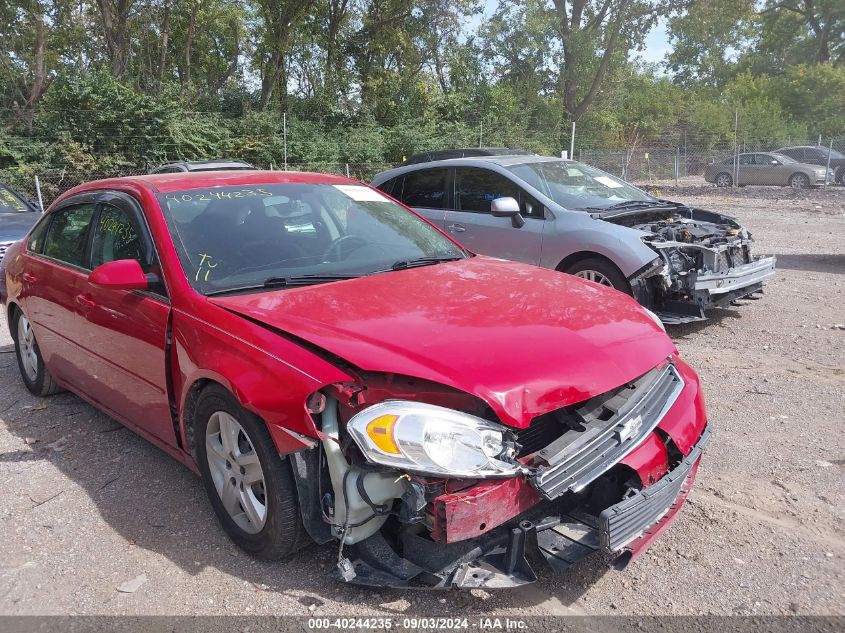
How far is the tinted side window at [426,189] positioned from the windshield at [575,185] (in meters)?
0.92

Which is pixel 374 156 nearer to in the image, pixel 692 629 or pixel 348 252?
pixel 348 252

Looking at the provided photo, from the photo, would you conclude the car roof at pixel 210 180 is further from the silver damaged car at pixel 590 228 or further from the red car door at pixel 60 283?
→ the silver damaged car at pixel 590 228

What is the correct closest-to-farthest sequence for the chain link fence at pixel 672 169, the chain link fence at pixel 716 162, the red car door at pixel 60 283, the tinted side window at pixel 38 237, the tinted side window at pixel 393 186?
the red car door at pixel 60 283 < the tinted side window at pixel 38 237 < the tinted side window at pixel 393 186 < the chain link fence at pixel 672 169 < the chain link fence at pixel 716 162

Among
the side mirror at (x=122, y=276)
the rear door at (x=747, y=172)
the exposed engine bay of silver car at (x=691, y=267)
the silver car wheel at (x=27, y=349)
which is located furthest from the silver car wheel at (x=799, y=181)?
the side mirror at (x=122, y=276)

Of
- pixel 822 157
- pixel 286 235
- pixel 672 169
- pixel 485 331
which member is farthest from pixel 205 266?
pixel 672 169

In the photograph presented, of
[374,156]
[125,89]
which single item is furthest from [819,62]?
[125,89]

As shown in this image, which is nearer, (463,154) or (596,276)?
(596,276)

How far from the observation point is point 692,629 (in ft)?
8.46

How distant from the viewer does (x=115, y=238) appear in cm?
399

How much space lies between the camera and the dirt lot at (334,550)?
9.11ft

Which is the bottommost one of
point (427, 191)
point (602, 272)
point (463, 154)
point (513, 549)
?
point (513, 549)

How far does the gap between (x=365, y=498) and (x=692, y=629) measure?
1.30 m

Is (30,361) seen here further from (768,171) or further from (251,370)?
(768,171)

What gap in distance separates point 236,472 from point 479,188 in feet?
17.2
